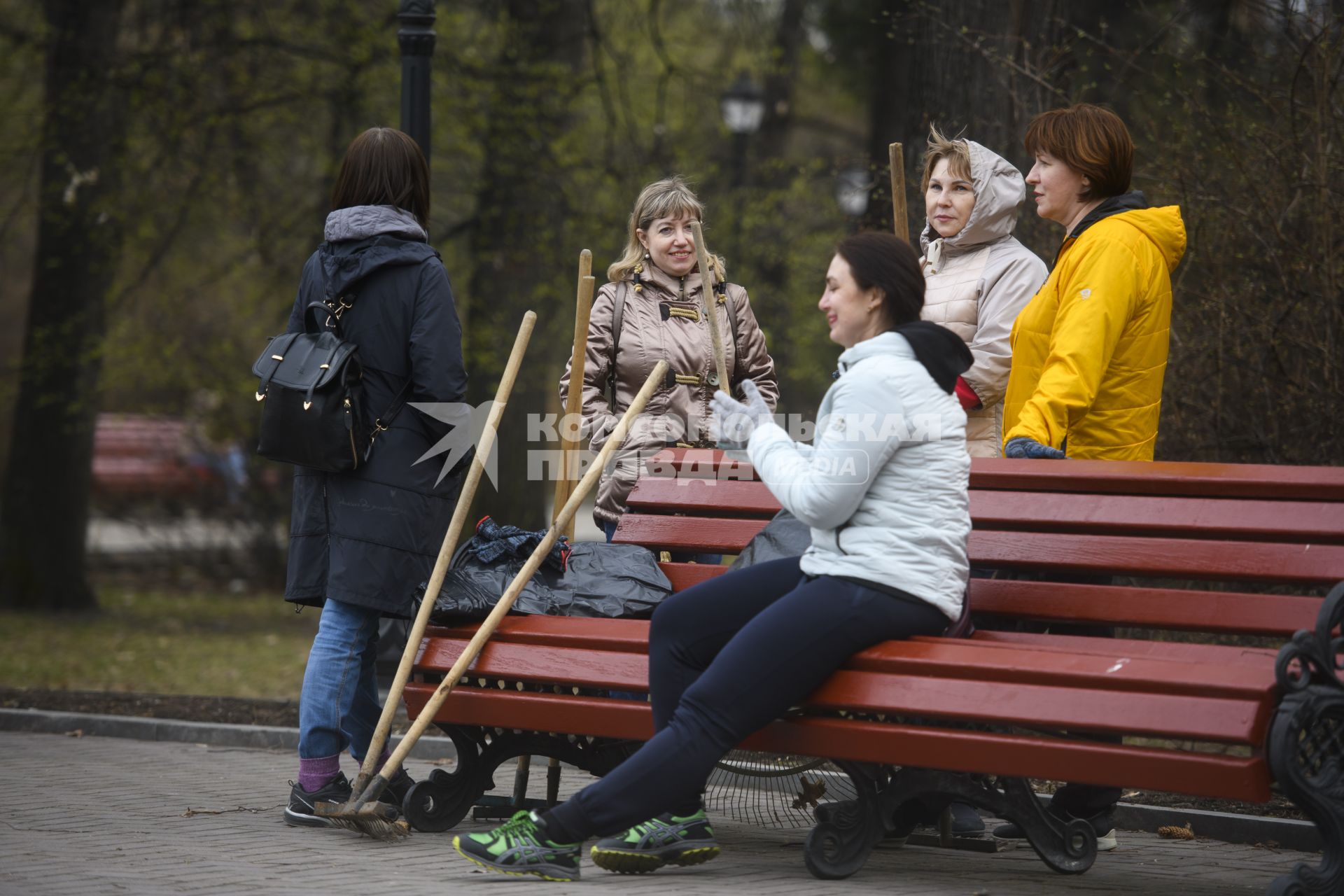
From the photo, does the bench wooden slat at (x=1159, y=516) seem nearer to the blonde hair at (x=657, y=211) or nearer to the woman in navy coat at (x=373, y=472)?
the blonde hair at (x=657, y=211)

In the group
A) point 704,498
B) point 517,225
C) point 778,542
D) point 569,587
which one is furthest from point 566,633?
point 517,225

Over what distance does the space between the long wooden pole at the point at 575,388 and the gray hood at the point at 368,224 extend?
0.53 meters

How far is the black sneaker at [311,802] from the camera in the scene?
5.09 meters

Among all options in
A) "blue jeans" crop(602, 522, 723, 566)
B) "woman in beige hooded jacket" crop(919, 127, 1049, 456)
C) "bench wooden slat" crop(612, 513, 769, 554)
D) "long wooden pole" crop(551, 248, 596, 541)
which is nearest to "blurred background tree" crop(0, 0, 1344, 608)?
"woman in beige hooded jacket" crop(919, 127, 1049, 456)

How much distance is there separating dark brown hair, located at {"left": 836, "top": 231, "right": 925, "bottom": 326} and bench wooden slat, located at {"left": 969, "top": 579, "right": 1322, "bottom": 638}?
2.95 feet

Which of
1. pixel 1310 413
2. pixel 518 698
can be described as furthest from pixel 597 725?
pixel 1310 413

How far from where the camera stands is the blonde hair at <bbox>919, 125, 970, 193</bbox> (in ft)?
17.6

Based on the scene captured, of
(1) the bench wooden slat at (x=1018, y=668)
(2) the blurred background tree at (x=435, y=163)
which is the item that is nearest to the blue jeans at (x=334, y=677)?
(1) the bench wooden slat at (x=1018, y=668)

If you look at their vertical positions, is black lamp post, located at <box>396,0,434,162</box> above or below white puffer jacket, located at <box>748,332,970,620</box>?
above

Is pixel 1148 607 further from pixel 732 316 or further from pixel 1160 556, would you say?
pixel 732 316

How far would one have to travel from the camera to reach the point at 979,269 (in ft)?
17.7

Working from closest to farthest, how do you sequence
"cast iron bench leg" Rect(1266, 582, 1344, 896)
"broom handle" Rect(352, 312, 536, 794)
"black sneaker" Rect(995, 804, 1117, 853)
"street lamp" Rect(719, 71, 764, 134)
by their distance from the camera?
1. "cast iron bench leg" Rect(1266, 582, 1344, 896)
2. "black sneaker" Rect(995, 804, 1117, 853)
3. "broom handle" Rect(352, 312, 536, 794)
4. "street lamp" Rect(719, 71, 764, 134)

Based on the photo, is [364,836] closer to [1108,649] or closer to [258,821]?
[258,821]

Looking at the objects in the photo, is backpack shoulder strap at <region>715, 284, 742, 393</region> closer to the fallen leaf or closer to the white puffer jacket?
the white puffer jacket
